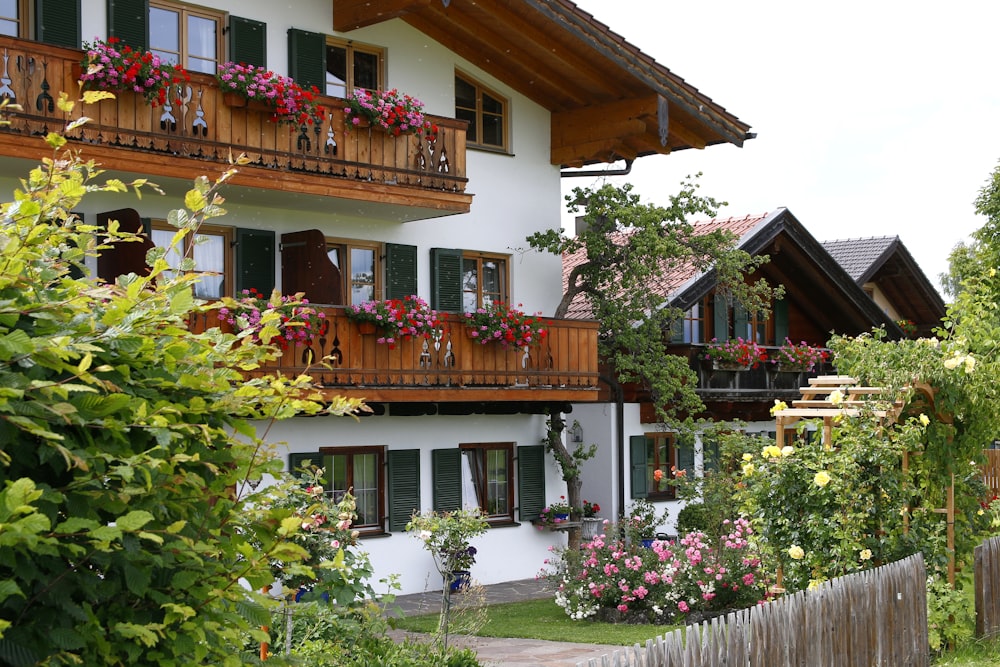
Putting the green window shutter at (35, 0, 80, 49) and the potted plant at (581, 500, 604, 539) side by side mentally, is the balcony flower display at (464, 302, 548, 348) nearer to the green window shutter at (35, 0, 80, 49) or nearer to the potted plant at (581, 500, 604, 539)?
the potted plant at (581, 500, 604, 539)

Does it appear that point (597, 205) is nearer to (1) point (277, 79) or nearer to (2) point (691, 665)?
(1) point (277, 79)

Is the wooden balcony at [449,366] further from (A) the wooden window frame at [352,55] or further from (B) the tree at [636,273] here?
(A) the wooden window frame at [352,55]

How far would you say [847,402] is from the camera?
11.0 metres

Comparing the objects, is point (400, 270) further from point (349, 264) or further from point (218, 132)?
point (218, 132)

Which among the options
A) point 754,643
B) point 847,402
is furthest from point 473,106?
point 754,643

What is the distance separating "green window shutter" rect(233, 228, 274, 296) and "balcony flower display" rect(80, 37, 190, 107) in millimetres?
2517

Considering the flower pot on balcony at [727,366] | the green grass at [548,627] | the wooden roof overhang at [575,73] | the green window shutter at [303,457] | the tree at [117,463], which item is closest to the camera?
the tree at [117,463]

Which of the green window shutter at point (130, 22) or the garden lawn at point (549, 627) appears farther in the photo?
the green window shutter at point (130, 22)

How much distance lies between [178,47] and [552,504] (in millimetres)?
8777

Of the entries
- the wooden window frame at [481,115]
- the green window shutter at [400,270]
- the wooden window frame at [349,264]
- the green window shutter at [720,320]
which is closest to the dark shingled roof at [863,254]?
the green window shutter at [720,320]

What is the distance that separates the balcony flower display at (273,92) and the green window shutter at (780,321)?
1322 centimetres

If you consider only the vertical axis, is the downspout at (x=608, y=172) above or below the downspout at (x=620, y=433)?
above

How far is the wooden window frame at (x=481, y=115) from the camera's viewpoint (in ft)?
63.3

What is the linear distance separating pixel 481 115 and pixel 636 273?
11.5ft
